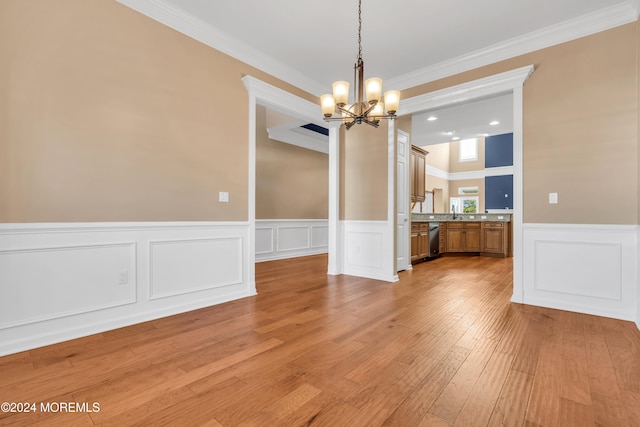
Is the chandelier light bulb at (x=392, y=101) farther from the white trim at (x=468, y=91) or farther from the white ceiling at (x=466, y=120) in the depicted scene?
the white ceiling at (x=466, y=120)

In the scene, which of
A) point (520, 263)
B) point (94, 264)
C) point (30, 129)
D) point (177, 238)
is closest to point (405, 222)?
point (520, 263)

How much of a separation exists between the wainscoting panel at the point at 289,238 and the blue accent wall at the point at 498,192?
8620 mm

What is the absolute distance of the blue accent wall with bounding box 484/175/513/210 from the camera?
12008mm

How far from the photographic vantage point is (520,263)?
3.31m

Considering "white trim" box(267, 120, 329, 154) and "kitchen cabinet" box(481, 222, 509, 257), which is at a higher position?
"white trim" box(267, 120, 329, 154)

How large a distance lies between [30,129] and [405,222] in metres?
4.78

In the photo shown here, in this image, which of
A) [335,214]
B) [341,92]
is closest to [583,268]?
[341,92]

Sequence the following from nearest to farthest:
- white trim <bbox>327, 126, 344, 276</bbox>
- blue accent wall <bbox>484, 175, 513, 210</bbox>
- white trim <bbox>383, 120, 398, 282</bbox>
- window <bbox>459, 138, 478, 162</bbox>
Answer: white trim <bbox>383, 120, 398, 282</bbox> < white trim <bbox>327, 126, 344, 276</bbox> < blue accent wall <bbox>484, 175, 513, 210</bbox> < window <bbox>459, 138, 478, 162</bbox>

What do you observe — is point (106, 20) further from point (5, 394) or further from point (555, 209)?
point (555, 209)

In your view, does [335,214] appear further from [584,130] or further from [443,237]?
[443,237]

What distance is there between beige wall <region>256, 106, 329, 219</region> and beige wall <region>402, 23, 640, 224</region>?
4569 millimetres

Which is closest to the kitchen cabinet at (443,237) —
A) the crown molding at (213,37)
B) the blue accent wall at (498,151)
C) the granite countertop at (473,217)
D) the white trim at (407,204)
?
the granite countertop at (473,217)

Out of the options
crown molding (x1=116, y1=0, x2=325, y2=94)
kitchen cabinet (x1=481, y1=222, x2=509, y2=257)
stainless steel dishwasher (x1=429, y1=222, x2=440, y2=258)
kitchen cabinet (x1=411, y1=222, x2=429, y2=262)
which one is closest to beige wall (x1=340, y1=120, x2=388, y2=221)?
crown molding (x1=116, y1=0, x2=325, y2=94)

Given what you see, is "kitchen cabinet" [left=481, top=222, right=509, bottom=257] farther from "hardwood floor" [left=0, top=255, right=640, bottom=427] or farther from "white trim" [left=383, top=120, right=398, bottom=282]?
"hardwood floor" [left=0, top=255, right=640, bottom=427]
